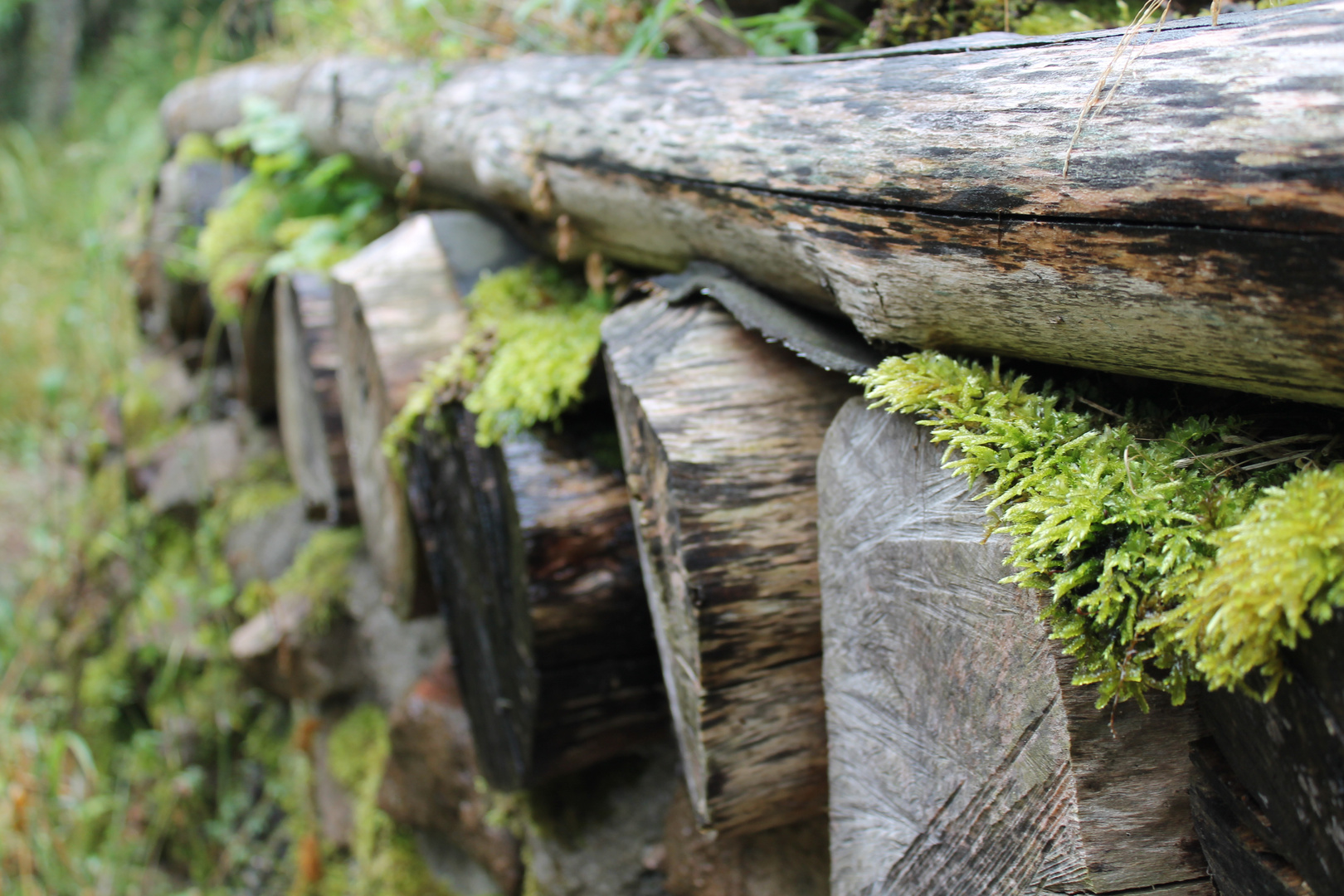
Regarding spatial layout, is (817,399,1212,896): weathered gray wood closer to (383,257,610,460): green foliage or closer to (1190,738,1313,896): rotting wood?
(1190,738,1313,896): rotting wood

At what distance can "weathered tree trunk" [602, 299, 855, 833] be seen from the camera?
138cm

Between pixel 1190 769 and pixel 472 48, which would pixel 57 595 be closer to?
pixel 472 48

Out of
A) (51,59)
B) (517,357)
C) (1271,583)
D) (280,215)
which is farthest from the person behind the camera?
(51,59)

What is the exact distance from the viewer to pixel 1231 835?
86 centimetres

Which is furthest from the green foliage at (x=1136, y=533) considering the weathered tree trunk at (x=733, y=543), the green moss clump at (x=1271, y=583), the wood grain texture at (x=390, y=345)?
the wood grain texture at (x=390, y=345)

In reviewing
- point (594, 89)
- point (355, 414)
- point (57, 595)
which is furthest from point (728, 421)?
point (57, 595)

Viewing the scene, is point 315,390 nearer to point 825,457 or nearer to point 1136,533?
point 825,457

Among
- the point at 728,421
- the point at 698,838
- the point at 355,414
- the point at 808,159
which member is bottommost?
the point at 698,838

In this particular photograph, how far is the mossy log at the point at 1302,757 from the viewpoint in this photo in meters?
0.71

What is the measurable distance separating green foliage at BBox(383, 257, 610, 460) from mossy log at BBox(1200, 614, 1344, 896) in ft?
4.16

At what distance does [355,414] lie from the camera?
2570 mm

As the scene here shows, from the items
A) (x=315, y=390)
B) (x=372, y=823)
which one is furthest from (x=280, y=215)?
(x=372, y=823)

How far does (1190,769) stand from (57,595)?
5.74 m

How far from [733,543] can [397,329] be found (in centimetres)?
127
